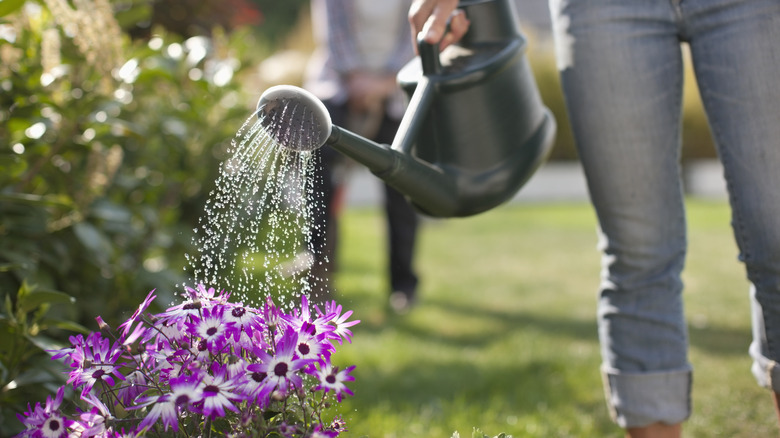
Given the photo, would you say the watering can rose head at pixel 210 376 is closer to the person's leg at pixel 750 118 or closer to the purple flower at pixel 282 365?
the purple flower at pixel 282 365

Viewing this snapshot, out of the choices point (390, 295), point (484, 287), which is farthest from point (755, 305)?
point (484, 287)

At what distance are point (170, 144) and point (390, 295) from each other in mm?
1636

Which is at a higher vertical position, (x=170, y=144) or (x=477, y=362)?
(x=170, y=144)

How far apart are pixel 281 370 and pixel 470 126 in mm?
646

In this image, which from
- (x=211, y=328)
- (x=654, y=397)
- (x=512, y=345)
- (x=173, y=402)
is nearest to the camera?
(x=173, y=402)

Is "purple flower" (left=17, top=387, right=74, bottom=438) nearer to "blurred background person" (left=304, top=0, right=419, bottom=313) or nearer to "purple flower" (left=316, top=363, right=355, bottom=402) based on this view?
"purple flower" (left=316, top=363, right=355, bottom=402)

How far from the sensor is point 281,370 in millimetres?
1000

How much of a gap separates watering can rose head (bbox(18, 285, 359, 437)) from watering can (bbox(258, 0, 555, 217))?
30 cm

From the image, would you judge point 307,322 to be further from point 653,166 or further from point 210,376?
point 653,166

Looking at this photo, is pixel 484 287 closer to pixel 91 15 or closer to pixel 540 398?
pixel 540 398

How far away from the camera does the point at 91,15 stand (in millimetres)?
1756

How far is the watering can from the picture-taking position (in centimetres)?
134

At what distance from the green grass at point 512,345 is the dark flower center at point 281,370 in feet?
0.48

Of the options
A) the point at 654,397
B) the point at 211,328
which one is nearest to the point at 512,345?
the point at 654,397
